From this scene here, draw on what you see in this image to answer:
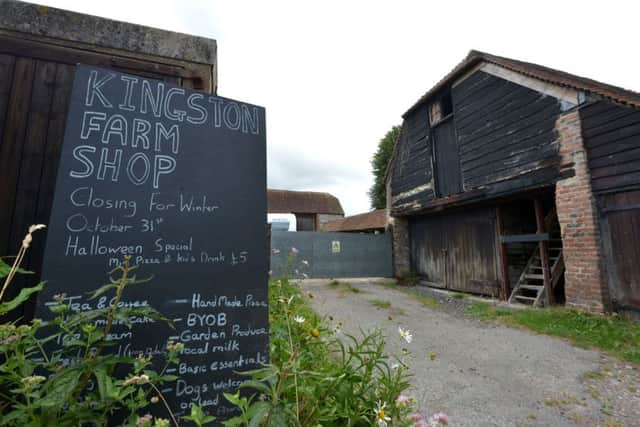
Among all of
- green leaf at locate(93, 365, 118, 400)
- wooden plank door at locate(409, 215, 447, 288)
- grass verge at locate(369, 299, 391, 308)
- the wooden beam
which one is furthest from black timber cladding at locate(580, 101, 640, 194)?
green leaf at locate(93, 365, 118, 400)

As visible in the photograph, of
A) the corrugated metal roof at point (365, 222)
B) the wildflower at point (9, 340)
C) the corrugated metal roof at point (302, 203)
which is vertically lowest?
the wildflower at point (9, 340)

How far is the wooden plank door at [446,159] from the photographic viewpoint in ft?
25.5

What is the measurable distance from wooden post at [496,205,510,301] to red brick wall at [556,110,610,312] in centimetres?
147

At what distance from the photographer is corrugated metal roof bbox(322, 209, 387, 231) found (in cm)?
1396

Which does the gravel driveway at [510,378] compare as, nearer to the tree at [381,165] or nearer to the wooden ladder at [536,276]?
the wooden ladder at [536,276]

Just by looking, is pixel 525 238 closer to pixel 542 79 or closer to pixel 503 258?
pixel 503 258

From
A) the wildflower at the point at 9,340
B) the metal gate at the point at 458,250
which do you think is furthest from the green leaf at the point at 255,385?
the metal gate at the point at 458,250

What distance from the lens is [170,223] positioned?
5.16 ft

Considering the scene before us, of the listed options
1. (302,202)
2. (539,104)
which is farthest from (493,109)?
(302,202)

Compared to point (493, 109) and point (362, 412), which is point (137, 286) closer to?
point (362, 412)

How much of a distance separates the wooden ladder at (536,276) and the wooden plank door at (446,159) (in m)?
2.28

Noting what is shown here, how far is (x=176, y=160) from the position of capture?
5.43ft

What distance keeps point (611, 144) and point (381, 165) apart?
18.1 m

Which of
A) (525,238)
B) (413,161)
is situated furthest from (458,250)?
(413,161)
